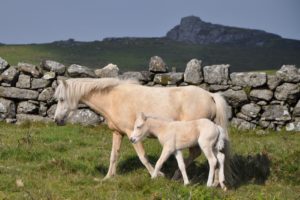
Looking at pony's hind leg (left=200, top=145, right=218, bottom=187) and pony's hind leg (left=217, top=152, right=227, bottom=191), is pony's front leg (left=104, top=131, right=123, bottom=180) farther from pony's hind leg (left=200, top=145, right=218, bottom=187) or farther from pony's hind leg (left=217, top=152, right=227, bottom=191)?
pony's hind leg (left=217, top=152, right=227, bottom=191)

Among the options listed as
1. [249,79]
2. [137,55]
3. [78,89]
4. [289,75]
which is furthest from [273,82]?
[137,55]

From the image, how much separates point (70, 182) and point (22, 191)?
4.20 feet

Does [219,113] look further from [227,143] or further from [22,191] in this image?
[22,191]

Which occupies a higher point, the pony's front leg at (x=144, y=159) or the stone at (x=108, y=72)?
the stone at (x=108, y=72)

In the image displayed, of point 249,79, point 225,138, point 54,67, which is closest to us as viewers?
point 225,138

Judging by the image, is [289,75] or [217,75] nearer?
[289,75]

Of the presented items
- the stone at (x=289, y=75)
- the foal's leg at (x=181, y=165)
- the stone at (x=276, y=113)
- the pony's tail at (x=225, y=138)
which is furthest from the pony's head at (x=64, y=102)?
the stone at (x=289, y=75)

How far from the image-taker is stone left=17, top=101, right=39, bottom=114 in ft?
65.7

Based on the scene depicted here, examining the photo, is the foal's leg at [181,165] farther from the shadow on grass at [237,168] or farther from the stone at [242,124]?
the stone at [242,124]

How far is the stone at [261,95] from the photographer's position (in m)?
19.0

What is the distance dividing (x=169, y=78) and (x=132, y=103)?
7.35m

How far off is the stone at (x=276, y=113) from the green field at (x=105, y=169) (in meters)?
1.00

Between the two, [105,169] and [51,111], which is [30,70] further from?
[105,169]

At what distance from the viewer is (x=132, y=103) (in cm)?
1264
